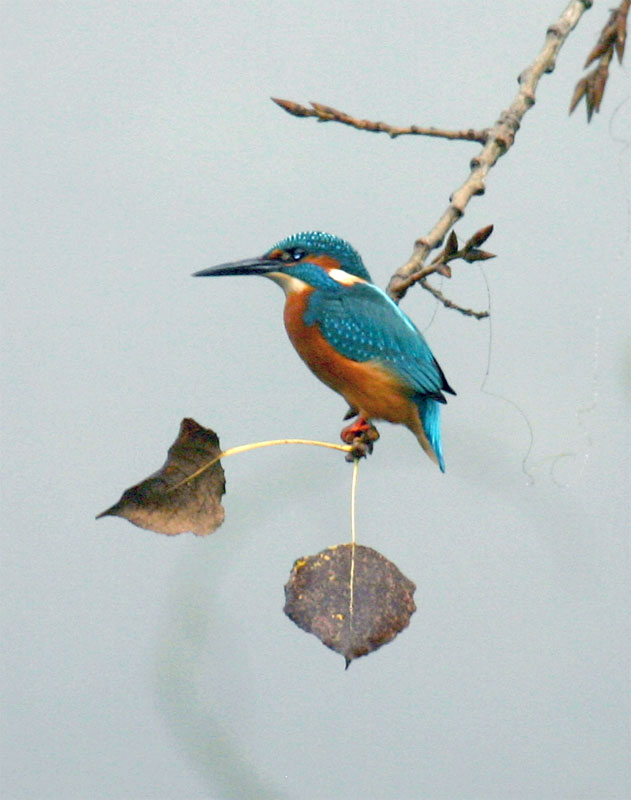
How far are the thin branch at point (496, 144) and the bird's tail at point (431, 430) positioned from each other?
10cm

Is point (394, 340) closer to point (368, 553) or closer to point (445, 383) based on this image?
point (445, 383)

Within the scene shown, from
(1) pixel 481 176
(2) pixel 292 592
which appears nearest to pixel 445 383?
(1) pixel 481 176

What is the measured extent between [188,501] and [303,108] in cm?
35

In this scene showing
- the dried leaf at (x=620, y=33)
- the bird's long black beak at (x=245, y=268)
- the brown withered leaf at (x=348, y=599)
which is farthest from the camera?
the bird's long black beak at (x=245, y=268)

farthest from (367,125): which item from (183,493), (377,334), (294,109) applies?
(183,493)

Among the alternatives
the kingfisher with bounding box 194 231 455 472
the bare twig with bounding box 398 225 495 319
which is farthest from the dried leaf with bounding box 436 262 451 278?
the kingfisher with bounding box 194 231 455 472

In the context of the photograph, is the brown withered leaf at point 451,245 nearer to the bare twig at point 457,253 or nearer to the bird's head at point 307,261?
the bare twig at point 457,253

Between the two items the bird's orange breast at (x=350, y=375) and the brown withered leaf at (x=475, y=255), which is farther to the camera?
the bird's orange breast at (x=350, y=375)

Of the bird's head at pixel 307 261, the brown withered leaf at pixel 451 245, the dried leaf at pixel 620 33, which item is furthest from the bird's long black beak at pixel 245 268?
the dried leaf at pixel 620 33

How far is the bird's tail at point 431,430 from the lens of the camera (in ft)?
3.19

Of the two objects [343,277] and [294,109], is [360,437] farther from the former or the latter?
[294,109]

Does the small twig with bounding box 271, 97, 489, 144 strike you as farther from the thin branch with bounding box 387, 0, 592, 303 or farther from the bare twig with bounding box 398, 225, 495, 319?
the bare twig with bounding box 398, 225, 495, 319

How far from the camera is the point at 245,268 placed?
3.14ft

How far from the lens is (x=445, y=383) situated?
3.12 ft
